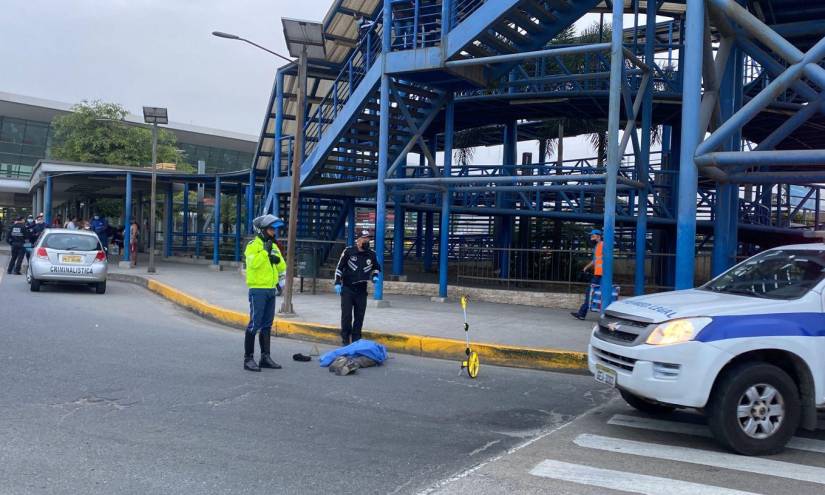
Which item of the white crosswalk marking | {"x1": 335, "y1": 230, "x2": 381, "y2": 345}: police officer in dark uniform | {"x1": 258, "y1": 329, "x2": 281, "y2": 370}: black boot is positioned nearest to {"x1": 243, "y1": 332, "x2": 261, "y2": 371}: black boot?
{"x1": 258, "y1": 329, "x2": 281, "y2": 370}: black boot

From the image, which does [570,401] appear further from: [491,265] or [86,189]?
[86,189]

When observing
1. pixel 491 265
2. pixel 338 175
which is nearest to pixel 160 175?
pixel 338 175

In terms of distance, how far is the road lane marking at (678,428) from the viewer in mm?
5621

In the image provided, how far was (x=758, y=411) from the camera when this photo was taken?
525 centimetres

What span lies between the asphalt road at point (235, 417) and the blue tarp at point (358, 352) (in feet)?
0.61

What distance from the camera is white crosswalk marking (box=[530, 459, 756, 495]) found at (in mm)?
4457

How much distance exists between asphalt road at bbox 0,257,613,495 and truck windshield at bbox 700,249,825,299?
1.86 m

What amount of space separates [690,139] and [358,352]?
5.04 metres

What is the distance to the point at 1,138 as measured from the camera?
1811 inches

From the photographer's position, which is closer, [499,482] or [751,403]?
[499,482]

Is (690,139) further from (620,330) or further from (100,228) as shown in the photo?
(100,228)

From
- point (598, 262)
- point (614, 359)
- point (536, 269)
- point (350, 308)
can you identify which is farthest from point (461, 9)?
point (614, 359)

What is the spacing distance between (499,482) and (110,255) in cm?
2575

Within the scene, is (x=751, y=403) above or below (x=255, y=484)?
above
